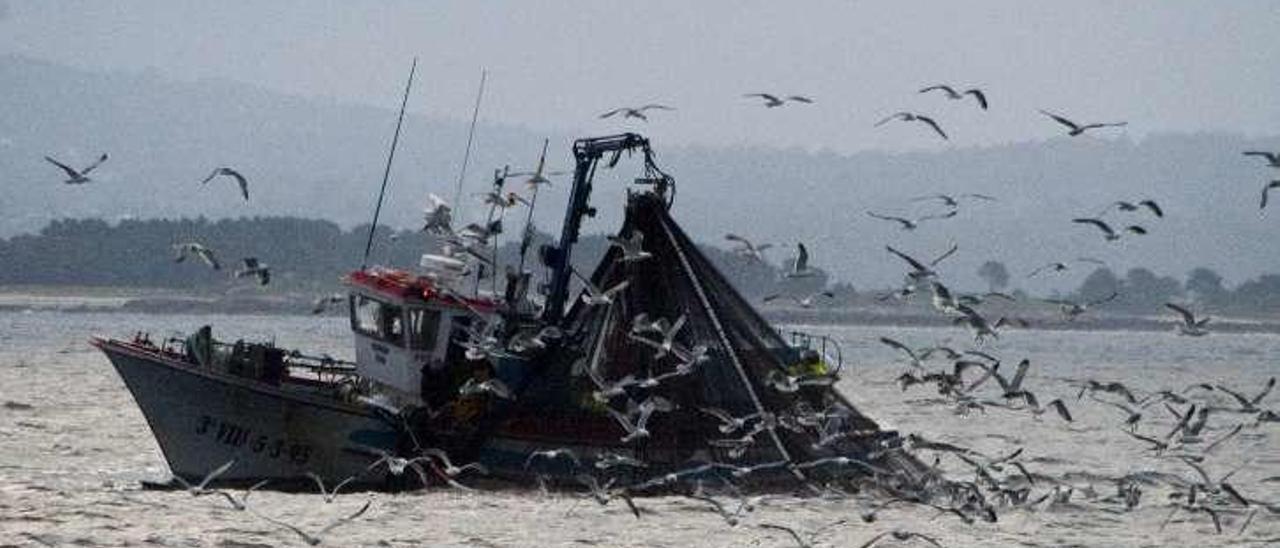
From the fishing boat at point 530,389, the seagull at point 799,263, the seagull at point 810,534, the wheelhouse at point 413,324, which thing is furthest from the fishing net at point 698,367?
the seagull at point 799,263

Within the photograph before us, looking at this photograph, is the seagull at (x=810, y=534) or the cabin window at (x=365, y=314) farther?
the cabin window at (x=365, y=314)

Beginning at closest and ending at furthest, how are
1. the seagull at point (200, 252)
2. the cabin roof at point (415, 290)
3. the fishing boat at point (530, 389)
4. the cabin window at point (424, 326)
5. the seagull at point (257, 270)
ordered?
the seagull at point (200, 252)
the seagull at point (257, 270)
the fishing boat at point (530, 389)
the cabin roof at point (415, 290)
the cabin window at point (424, 326)

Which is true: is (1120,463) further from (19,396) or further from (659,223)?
(19,396)

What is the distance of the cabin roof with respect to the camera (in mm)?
36406

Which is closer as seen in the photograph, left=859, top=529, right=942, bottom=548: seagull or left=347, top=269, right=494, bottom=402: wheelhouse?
left=859, top=529, right=942, bottom=548: seagull

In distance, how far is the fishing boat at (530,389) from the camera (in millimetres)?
35750

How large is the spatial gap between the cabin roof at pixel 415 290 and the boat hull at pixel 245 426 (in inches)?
94.4

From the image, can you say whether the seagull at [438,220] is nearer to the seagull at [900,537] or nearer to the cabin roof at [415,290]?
the cabin roof at [415,290]

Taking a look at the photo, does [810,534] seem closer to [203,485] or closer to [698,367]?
[698,367]

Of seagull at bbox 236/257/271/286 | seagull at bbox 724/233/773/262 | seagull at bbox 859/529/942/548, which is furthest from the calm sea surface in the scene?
seagull at bbox 724/233/773/262

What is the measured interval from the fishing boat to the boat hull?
1.5 inches

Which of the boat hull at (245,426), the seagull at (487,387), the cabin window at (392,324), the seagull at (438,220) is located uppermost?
the seagull at (438,220)

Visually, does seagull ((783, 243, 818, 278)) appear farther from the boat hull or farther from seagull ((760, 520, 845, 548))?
the boat hull

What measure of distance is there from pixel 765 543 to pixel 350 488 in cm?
992
